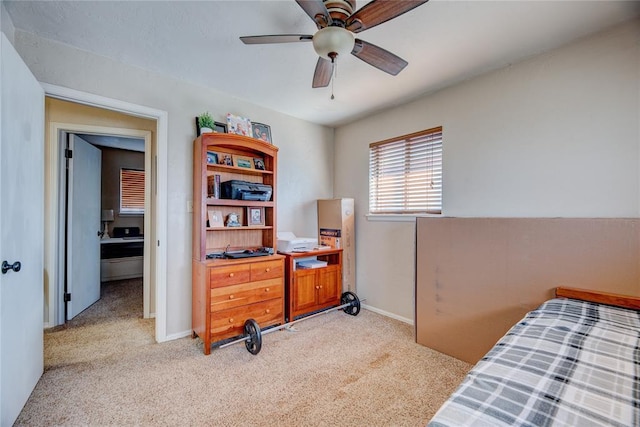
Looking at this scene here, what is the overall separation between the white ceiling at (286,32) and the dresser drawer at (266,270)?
69.1 inches

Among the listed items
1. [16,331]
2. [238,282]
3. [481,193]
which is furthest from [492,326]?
[16,331]

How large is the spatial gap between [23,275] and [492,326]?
3182 millimetres

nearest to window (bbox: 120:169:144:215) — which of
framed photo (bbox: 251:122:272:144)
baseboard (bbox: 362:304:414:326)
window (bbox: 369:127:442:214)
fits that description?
framed photo (bbox: 251:122:272:144)

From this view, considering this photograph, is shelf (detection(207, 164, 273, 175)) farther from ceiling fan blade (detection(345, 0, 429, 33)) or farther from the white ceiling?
ceiling fan blade (detection(345, 0, 429, 33))

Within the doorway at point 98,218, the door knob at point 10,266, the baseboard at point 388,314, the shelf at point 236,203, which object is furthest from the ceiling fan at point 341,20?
the doorway at point 98,218

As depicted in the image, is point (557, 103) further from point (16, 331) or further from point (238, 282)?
point (16, 331)

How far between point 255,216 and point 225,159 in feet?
2.21

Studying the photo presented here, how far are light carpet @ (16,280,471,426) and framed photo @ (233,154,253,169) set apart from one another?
1.75m

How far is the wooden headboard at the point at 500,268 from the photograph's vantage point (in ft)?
5.57

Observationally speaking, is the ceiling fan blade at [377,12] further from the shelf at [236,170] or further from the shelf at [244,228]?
the shelf at [244,228]

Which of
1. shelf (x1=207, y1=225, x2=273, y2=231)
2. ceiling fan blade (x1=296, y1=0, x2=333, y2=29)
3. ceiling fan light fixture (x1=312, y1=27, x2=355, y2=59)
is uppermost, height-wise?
ceiling fan blade (x1=296, y1=0, x2=333, y2=29)

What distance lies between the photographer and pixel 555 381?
847 mm

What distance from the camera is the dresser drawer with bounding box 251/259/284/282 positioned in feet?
8.39

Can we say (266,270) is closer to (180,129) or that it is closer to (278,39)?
(180,129)
